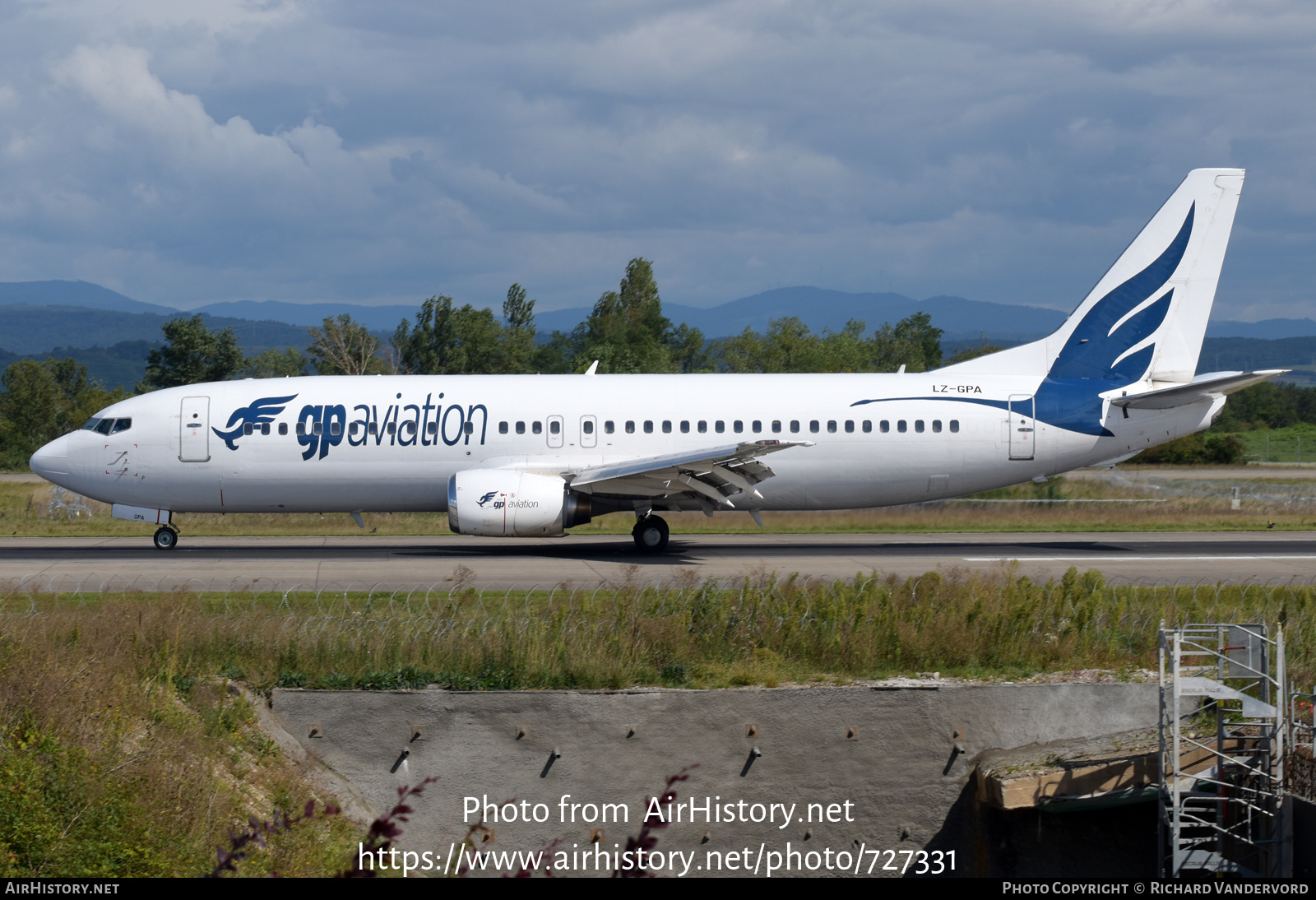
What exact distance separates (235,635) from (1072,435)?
20772 millimetres

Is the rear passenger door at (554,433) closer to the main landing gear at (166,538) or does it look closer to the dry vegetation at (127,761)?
the main landing gear at (166,538)

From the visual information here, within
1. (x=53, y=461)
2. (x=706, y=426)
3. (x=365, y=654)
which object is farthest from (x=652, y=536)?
(x=53, y=461)

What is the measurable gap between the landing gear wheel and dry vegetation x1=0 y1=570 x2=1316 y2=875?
25.8ft

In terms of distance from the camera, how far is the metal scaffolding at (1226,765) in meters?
13.7

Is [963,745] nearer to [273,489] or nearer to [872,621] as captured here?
[872,621]

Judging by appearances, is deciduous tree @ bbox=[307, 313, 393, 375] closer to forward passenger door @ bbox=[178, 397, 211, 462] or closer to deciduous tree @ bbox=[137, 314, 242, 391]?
deciduous tree @ bbox=[137, 314, 242, 391]

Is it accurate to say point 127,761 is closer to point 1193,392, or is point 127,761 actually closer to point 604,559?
point 604,559

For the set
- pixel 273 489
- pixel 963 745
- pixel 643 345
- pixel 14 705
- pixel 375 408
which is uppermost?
pixel 643 345

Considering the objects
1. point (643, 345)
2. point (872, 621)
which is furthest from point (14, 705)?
point (643, 345)

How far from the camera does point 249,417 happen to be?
91.5ft

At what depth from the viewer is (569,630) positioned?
54.1 ft

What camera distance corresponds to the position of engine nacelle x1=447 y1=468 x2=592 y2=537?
2567 cm

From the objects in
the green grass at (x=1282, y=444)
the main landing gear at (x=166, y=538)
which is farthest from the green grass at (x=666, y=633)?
the green grass at (x=1282, y=444)

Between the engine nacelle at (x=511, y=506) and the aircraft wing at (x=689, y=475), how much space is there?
2.28 ft
